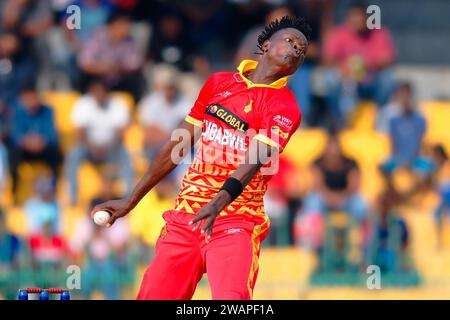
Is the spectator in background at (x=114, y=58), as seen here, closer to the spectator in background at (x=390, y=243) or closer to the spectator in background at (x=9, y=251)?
Answer: the spectator in background at (x=9, y=251)

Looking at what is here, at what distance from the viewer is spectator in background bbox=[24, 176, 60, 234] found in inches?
588

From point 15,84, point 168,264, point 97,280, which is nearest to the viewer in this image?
point 168,264

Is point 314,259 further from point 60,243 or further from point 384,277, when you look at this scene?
point 60,243

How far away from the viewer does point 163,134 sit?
626 inches

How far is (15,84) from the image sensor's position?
16.3 metres

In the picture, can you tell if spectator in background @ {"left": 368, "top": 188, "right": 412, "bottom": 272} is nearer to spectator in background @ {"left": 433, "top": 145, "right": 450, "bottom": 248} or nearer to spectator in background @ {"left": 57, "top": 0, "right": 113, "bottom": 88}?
spectator in background @ {"left": 433, "top": 145, "right": 450, "bottom": 248}

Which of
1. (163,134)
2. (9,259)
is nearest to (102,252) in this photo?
(9,259)

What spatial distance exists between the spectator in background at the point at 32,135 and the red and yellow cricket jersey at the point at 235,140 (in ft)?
25.3

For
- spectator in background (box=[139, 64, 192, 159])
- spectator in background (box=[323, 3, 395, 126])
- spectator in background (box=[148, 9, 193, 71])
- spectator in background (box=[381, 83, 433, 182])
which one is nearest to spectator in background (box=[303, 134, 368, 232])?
spectator in background (box=[381, 83, 433, 182])

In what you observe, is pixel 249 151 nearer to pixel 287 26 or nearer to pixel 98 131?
pixel 287 26

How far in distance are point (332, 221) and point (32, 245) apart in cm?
361

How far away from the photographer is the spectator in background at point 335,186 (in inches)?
583

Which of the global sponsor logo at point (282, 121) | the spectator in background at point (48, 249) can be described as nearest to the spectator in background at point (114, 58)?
the spectator in background at point (48, 249)
